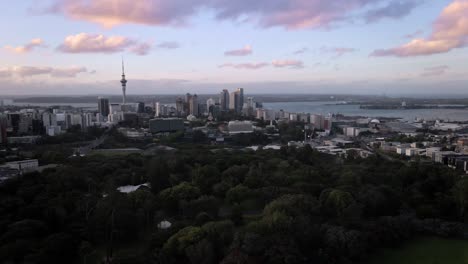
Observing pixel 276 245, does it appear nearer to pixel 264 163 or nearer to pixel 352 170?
pixel 352 170

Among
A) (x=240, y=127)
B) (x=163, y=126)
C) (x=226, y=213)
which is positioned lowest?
(x=226, y=213)

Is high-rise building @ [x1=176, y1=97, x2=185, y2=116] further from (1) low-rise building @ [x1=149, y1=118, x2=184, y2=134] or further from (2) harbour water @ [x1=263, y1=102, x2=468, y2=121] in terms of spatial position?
(2) harbour water @ [x1=263, y1=102, x2=468, y2=121]

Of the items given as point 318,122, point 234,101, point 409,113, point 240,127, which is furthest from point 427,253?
point 409,113

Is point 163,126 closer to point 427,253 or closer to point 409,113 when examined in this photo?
point 427,253

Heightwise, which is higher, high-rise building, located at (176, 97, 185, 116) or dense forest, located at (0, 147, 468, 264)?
high-rise building, located at (176, 97, 185, 116)

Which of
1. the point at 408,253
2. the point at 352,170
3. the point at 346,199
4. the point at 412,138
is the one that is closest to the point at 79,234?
the point at 346,199

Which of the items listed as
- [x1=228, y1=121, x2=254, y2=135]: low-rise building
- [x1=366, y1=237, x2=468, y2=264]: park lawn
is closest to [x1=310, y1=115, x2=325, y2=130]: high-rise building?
[x1=228, y1=121, x2=254, y2=135]: low-rise building

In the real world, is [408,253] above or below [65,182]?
below
